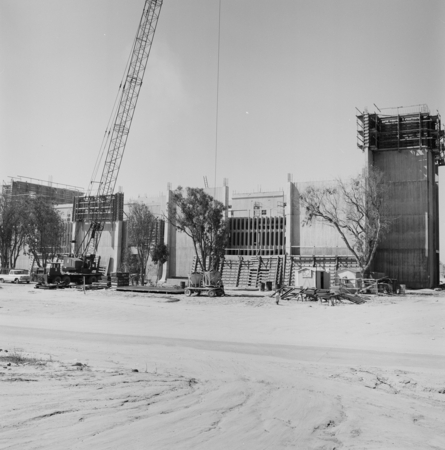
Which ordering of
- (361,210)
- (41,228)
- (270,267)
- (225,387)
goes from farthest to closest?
(41,228) → (270,267) → (361,210) → (225,387)

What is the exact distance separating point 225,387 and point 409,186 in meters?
45.2

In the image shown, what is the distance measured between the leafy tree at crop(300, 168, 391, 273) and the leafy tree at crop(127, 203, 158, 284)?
20.1 meters

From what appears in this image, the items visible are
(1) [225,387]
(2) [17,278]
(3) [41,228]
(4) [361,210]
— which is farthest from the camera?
(3) [41,228]

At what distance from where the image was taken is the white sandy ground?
737 cm

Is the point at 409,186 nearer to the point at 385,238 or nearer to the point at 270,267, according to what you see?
the point at 385,238

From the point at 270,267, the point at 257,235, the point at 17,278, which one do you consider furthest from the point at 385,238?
the point at 17,278

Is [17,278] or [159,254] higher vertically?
[159,254]

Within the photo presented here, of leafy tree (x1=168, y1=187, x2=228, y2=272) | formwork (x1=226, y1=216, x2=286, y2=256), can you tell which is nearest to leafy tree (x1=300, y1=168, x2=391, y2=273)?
formwork (x1=226, y1=216, x2=286, y2=256)

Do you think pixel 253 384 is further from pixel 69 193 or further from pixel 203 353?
pixel 69 193

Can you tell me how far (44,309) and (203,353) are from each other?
1690cm

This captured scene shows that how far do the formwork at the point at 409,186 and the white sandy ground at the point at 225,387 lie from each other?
30.0 m

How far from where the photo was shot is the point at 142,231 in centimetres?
5853

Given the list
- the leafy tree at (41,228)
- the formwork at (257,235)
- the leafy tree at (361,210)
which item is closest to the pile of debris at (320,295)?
the leafy tree at (361,210)

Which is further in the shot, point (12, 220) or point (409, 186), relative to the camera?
point (12, 220)
